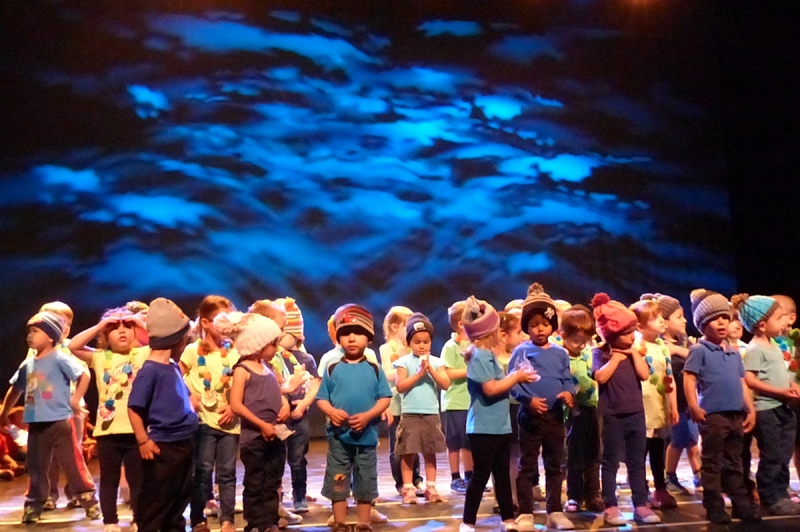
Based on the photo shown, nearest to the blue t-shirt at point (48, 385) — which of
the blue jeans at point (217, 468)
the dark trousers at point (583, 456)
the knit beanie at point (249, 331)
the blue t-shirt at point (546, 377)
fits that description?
the blue jeans at point (217, 468)

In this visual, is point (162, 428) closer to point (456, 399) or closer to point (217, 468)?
point (217, 468)

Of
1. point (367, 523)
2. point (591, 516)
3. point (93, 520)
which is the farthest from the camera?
point (93, 520)

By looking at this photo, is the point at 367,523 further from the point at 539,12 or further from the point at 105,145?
the point at 539,12

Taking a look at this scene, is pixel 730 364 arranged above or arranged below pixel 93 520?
above

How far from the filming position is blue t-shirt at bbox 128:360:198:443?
153 inches

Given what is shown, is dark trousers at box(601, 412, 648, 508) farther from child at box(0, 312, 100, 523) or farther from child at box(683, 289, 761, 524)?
child at box(0, 312, 100, 523)

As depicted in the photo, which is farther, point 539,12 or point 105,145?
point 539,12

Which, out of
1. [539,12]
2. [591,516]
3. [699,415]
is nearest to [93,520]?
[591,516]

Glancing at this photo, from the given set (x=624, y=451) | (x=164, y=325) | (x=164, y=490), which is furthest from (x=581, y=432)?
(x=164, y=325)

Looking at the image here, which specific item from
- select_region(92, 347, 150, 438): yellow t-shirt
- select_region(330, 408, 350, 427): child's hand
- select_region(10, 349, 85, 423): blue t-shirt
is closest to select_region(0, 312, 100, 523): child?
select_region(10, 349, 85, 423): blue t-shirt

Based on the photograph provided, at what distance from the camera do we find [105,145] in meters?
8.60

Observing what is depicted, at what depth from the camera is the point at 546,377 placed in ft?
14.8

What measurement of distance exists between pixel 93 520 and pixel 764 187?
338 inches

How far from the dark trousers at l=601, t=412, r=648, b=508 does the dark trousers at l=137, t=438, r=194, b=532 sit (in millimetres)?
2466
